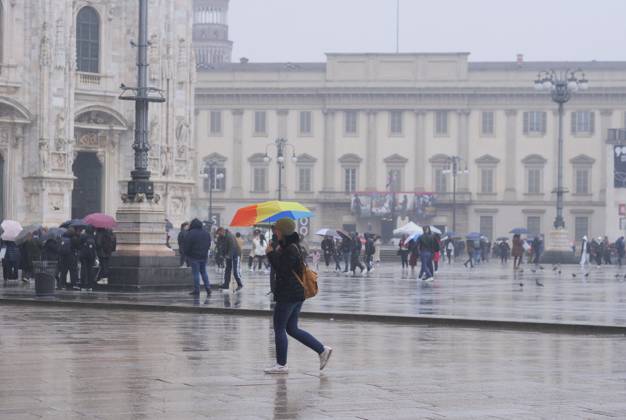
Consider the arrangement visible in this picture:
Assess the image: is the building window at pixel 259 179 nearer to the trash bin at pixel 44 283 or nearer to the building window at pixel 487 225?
the building window at pixel 487 225

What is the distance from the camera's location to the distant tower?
160250 millimetres

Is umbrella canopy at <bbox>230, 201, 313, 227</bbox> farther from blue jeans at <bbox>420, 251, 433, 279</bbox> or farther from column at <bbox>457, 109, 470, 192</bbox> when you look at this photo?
column at <bbox>457, 109, 470, 192</bbox>

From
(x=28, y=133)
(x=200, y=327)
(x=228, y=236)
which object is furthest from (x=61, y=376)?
(x=28, y=133)

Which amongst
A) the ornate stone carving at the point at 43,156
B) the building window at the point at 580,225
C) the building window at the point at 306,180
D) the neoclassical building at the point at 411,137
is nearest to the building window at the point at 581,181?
the neoclassical building at the point at 411,137

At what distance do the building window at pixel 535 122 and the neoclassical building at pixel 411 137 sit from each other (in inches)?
3.7

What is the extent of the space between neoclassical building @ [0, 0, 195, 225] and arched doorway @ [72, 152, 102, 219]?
4 cm

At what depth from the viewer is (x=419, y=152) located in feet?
336

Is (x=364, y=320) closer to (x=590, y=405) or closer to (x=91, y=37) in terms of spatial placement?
(x=590, y=405)

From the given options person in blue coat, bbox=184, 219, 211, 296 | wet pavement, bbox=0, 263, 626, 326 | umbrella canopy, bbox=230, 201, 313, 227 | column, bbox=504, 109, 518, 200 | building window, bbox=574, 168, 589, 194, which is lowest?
wet pavement, bbox=0, 263, 626, 326

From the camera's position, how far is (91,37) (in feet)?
176

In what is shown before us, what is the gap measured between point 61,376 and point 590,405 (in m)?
4.85

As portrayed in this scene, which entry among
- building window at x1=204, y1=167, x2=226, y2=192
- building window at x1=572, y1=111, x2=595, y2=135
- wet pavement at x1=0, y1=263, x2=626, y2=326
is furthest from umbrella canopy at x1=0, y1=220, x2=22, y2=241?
building window at x1=572, y1=111, x2=595, y2=135

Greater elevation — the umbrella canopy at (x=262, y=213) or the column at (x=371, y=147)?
the column at (x=371, y=147)

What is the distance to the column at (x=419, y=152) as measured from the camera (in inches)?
4033
